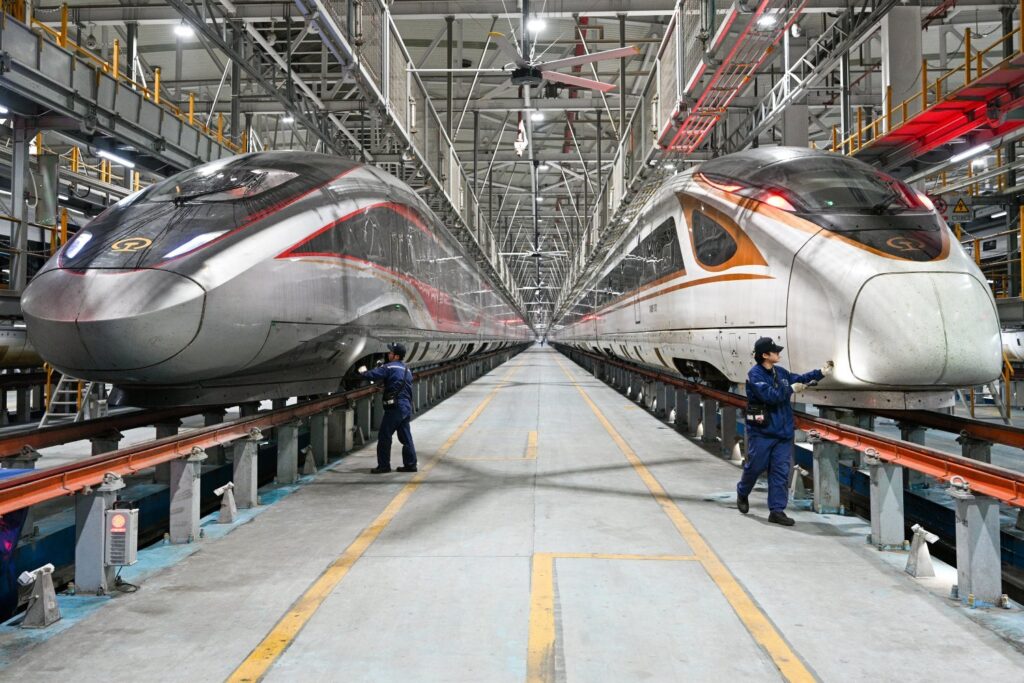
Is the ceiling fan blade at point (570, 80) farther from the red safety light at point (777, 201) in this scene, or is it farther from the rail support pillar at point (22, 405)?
the rail support pillar at point (22, 405)

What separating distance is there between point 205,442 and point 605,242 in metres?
17.7

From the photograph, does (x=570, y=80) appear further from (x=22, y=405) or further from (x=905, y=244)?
(x=22, y=405)

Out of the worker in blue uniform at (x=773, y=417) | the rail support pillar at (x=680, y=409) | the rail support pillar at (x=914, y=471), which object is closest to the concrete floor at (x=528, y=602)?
the worker in blue uniform at (x=773, y=417)

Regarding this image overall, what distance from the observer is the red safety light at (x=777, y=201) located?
657 centimetres

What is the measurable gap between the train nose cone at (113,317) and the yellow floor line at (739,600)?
158 inches

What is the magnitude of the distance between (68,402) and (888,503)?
409 inches

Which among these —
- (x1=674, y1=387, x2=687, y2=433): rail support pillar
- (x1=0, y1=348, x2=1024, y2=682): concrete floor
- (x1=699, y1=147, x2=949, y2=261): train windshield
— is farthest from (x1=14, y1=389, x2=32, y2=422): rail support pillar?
(x1=699, y1=147, x2=949, y2=261): train windshield

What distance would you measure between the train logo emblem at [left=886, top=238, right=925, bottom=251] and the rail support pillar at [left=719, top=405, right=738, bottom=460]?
3.18 m

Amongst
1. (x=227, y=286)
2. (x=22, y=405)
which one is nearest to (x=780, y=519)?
(x=227, y=286)

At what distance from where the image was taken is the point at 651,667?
10.2 feet

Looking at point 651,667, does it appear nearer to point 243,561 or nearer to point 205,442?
point 243,561

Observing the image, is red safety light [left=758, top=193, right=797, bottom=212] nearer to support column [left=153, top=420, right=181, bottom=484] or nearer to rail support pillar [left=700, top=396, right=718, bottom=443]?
rail support pillar [left=700, top=396, right=718, bottom=443]

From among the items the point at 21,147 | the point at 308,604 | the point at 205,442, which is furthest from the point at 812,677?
the point at 21,147

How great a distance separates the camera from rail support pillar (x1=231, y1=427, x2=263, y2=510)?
19.9ft
